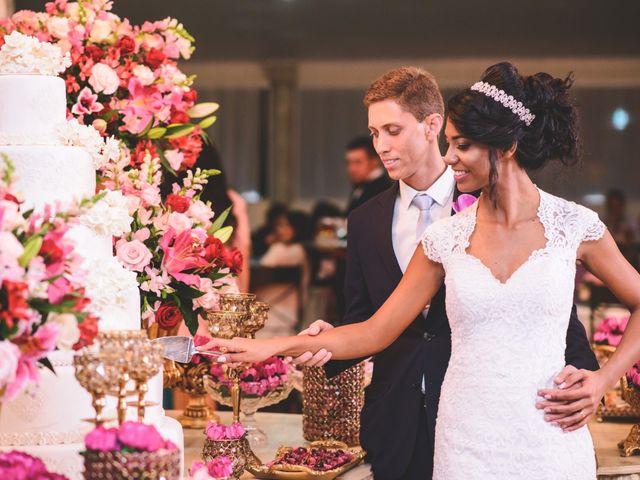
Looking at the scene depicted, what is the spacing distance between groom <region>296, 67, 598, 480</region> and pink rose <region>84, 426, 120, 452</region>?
112 centimetres

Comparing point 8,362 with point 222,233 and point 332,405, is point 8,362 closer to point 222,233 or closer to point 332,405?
Result: point 222,233

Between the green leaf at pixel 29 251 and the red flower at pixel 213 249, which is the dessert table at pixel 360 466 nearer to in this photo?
the red flower at pixel 213 249

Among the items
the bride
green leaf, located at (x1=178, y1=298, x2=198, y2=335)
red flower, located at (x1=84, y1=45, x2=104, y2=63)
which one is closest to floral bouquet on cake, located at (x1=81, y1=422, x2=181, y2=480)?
the bride

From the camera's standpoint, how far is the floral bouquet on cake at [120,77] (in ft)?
10.4

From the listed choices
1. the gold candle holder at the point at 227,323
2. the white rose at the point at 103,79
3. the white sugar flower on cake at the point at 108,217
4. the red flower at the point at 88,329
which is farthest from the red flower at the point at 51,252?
the white rose at the point at 103,79

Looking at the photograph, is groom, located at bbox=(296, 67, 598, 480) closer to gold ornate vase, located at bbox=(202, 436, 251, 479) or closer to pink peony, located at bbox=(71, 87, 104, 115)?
gold ornate vase, located at bbox=(202, 436, 251, 479)

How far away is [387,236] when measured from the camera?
3258mm

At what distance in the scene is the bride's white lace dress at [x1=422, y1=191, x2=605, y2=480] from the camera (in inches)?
102

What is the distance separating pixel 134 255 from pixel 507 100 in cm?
112

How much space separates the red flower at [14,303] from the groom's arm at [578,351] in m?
1.78

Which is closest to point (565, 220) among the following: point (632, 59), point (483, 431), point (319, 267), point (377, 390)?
point (483, 431)

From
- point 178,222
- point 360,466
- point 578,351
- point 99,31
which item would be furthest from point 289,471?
point 99,31

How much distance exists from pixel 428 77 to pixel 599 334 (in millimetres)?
1263

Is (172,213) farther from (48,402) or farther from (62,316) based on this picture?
(62,316)
